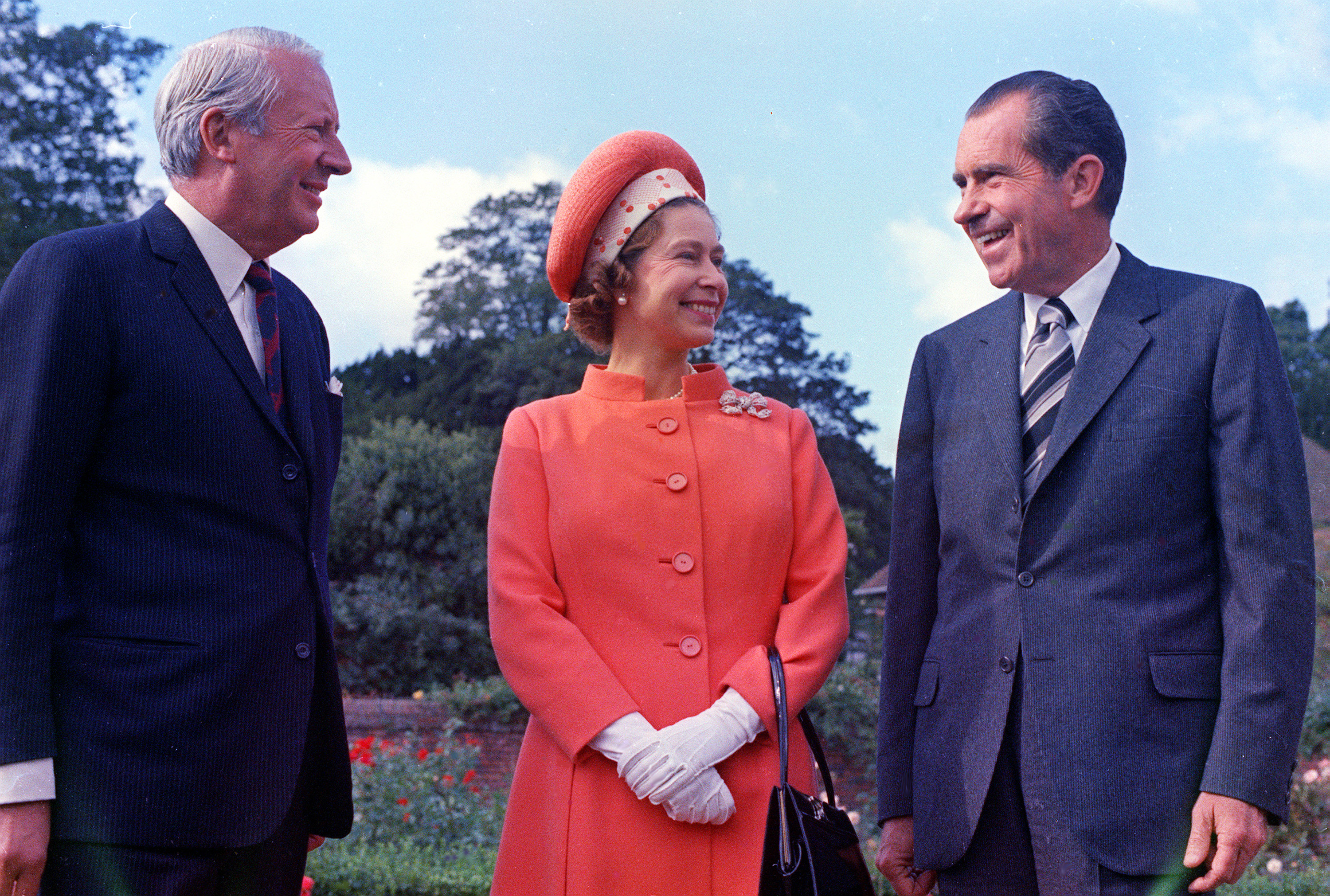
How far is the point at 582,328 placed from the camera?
9.62ft

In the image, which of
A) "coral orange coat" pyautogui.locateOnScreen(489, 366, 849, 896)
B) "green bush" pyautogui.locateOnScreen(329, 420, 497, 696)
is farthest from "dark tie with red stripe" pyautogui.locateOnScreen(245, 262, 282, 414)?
"green bush" pyautogui.locateOnScreen(329, 420, 497, 696)

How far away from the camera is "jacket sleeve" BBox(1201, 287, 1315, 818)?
226cm

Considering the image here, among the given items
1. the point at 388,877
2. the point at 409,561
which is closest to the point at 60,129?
the point at 409,561

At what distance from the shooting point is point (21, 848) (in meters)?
1.99

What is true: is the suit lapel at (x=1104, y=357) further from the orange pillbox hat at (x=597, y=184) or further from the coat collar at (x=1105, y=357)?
the orange pillbox hat at (x=597, y=184)

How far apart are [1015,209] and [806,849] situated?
1.47 meters

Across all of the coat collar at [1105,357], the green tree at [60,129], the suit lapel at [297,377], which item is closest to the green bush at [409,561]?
the green tree at [60,129]

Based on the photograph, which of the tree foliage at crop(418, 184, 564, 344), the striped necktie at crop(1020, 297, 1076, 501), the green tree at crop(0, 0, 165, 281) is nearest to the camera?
the striped necktie at crop(1020, 297, 1076, 501)

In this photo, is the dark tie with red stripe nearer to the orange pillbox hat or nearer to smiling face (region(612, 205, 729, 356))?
the orange pillbox hat

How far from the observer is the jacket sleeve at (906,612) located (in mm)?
2727

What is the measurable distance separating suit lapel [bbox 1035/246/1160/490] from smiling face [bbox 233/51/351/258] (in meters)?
1.67

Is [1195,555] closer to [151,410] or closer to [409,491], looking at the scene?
[151,410]

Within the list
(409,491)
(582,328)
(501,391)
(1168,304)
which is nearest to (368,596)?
(409,491)

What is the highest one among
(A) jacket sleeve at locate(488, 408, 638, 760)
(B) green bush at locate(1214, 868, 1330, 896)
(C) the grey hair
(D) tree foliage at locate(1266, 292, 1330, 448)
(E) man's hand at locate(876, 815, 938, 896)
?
(D) tree foliage at locate(1266, 292, 1330, 448)
